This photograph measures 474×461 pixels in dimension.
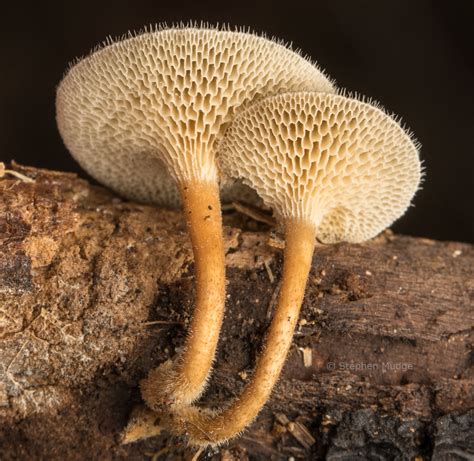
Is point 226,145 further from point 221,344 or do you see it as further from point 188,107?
point 221,344

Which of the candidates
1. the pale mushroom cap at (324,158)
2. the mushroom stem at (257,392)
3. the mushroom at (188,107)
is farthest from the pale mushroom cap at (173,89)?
the mushroom stem at (257,392)

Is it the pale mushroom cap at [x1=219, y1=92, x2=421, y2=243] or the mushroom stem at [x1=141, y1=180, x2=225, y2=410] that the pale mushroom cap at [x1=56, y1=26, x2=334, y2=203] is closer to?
the pale mushroom cap at [x1=219, y1=92, x2=421, y2=243]

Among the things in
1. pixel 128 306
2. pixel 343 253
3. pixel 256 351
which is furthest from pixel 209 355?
pixel 343 253

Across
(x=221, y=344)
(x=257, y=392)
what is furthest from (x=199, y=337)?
(x=257, y=392)

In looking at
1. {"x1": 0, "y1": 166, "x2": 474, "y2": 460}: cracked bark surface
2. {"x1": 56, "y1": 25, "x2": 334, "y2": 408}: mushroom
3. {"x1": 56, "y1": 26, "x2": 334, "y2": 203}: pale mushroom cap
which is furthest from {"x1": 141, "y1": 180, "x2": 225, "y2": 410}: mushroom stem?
{"x1": 56, "y1": 26, "x2": 334, "y2": 203}: pale mushroom cap

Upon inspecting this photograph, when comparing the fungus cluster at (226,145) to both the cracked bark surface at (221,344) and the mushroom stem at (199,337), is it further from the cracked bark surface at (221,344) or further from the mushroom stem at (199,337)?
the cracked bark surface at (221,344)

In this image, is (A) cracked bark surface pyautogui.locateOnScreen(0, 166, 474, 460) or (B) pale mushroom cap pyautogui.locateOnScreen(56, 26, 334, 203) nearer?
(B) pale mushroom cap pyautogui.locateOnScreen(56, 26, 334, 203)

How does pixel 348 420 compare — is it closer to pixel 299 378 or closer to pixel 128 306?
pixel 299 378
